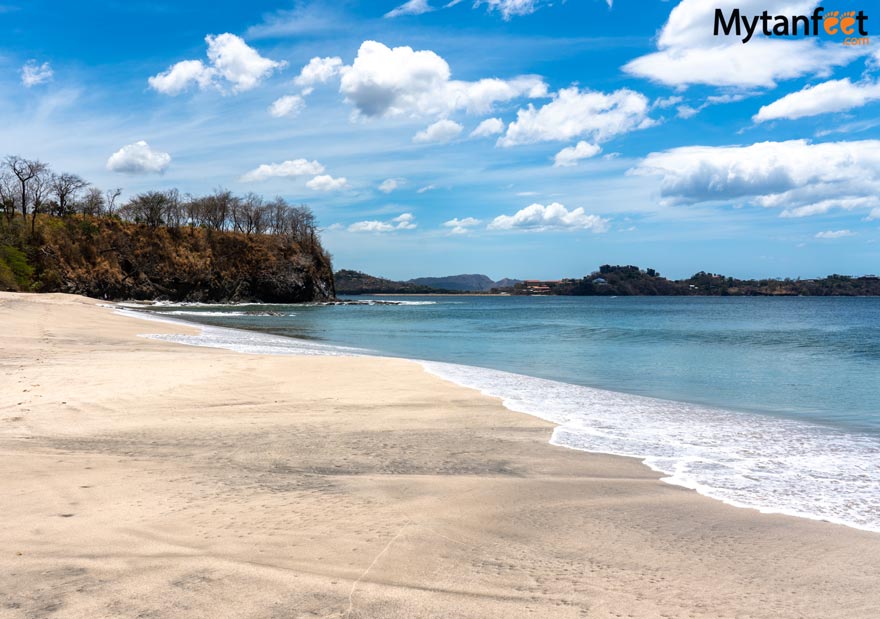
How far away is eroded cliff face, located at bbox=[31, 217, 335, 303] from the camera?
75.8 m

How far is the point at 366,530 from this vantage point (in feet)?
15.0

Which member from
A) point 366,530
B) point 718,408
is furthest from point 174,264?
point 366,530

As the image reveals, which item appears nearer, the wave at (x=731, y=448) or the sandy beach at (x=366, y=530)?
the sandy beach at (x=366, y=530)

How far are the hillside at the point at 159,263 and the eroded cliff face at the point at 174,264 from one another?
0.11 meters

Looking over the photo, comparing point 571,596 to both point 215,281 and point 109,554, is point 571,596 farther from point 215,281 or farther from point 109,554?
point 215,281

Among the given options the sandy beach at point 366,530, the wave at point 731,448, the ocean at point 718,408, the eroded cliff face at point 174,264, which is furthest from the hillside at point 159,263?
the wave at point 731,448

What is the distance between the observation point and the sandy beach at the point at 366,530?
353 cm

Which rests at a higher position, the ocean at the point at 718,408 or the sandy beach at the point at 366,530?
the sandy beach at the point at 366,530

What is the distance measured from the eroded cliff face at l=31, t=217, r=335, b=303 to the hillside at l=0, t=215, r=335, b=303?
0.11 metres

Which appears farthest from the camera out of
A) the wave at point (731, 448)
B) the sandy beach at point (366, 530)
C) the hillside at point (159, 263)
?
the hillside at point (159, 263)

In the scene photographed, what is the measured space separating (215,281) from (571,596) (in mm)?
97925

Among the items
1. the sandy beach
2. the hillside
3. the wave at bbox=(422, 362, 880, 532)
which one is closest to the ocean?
the wave at bbox=(422, 362, 880, 532)

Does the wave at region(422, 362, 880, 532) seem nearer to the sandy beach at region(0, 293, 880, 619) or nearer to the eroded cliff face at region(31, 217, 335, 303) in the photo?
the sandy beach at region(0, 293, 880, 619)

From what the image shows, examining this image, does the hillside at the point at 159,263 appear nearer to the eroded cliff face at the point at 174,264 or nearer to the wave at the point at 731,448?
the eroded cliff face at the point at 174,264
